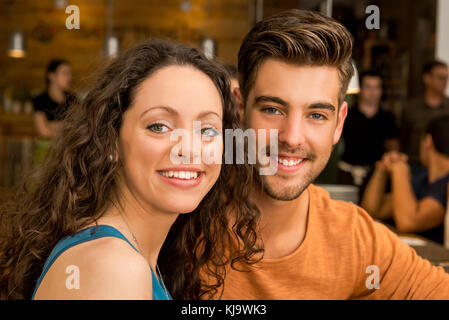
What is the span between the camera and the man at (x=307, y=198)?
871 mm

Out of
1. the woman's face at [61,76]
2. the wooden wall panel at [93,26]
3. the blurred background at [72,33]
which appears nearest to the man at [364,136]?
the woman's face at [61,76]

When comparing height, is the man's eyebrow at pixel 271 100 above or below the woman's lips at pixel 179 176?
above

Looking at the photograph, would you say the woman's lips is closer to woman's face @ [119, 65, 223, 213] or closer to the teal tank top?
woman's face @ [119, 65, 223, 213]

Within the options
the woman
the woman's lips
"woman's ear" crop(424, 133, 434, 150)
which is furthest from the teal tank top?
"woman's ear" crop(424, 133, 434, 150)

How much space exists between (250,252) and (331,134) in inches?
10.5

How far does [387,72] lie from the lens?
4133 millimetres

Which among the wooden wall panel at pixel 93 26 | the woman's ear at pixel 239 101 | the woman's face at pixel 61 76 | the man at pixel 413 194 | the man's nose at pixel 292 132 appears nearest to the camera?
the man's nose at pixel 292 132

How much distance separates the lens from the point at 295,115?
853mm

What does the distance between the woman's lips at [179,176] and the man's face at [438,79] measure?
9.57 ft

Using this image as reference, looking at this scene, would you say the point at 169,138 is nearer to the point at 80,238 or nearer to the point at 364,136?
the point at 80,238

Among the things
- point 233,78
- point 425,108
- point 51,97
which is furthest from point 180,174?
point 51,97

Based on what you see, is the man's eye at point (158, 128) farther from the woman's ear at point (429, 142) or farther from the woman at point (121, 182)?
the woman's ear at point (429, 142)

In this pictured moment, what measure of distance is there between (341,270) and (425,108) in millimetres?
2764
